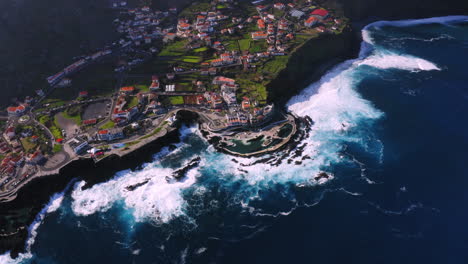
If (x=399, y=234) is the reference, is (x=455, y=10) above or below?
above

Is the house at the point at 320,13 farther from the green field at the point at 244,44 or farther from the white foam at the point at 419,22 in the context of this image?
the green field at the point at 244,44

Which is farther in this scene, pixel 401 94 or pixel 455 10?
pixel 455 10

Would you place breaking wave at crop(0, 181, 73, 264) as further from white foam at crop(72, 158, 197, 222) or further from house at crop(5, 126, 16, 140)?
house at crop(5, 126, 16, 140)

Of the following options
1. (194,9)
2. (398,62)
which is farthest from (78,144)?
(398,62)

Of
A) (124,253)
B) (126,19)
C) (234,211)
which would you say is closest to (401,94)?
(234,211)

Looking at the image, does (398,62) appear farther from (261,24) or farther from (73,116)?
(73,116)

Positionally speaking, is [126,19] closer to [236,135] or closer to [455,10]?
[236,135]
